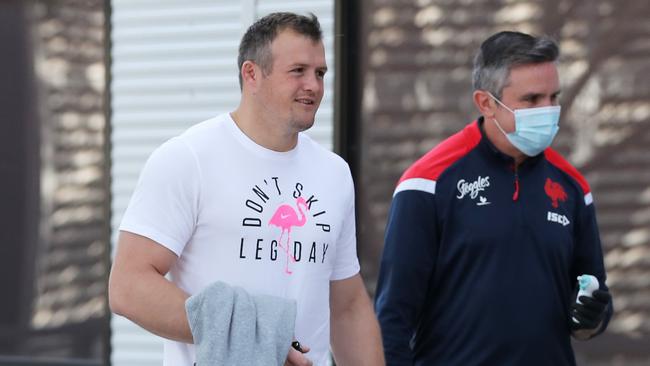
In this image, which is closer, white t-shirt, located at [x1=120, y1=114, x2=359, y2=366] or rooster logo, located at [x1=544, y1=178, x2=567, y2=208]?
white t-shirt, located at [x1=120, y1=114, x2=359, y2=366]

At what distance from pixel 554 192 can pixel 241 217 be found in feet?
4.07

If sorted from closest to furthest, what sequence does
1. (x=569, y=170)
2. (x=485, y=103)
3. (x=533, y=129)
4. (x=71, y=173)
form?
1. (x=533, y=129)
2. (x=485, y=103)
3. (x=569, y=170)
4. (x=71, y=173)

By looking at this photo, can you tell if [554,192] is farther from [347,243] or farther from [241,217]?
[241,217]

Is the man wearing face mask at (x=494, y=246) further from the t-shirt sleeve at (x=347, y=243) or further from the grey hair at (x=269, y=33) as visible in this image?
the grey hair at (x=269, y=33)

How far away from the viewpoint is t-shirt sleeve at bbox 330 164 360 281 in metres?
3.49

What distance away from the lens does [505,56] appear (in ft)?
13.0

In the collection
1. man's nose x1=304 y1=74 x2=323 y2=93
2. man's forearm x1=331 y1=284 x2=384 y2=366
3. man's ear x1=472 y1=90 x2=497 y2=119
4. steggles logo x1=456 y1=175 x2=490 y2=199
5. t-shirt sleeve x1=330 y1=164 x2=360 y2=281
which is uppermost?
man's nose x1=304 y1=74 x2=323 y2=93

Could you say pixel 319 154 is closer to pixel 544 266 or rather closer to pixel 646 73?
pixel 544 266

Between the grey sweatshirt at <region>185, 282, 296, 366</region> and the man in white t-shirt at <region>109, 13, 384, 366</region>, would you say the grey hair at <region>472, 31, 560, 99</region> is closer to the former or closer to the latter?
the man in white t-shirt at <region>109, 13, 384, 366</region>

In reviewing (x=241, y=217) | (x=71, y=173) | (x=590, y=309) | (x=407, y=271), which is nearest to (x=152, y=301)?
(x=241, y=217)

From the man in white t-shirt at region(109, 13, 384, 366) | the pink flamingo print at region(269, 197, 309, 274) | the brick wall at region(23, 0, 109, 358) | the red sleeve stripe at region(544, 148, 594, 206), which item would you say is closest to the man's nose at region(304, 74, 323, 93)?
the man in white t-shirt at region(109, 13, 384, 366)

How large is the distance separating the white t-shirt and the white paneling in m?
2.69

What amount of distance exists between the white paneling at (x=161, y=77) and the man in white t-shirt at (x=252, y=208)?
2.67 meters

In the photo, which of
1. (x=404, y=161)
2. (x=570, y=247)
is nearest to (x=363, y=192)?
(x=404, y=161)
